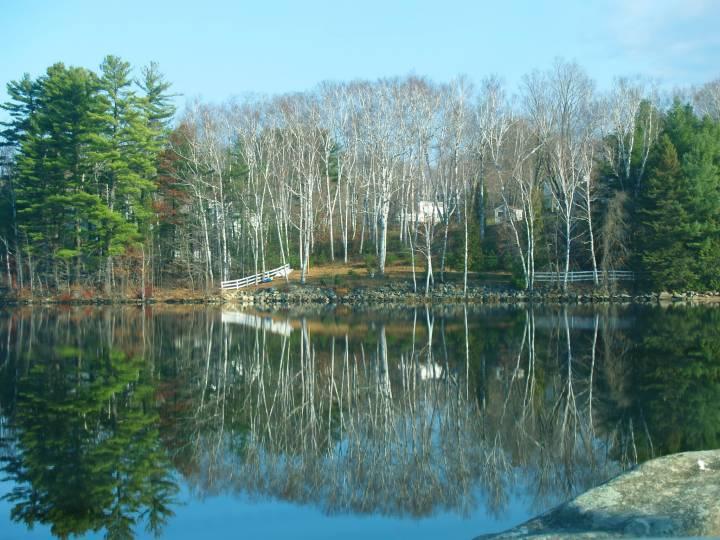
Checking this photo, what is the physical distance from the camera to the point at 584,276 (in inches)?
1766

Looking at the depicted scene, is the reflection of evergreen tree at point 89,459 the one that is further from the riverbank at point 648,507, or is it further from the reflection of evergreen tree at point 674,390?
the reflection of evergreen tree at point 674,390

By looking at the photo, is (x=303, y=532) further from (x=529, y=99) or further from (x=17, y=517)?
(x=529, y=99)

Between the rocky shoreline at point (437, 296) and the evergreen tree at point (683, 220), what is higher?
the evergreen tree at point (683, 220)

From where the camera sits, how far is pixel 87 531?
8094mm

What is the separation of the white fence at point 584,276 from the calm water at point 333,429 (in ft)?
62.7

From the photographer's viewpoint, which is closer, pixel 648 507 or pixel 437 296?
pixel 648 507

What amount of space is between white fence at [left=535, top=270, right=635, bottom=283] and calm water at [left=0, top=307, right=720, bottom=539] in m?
19.1

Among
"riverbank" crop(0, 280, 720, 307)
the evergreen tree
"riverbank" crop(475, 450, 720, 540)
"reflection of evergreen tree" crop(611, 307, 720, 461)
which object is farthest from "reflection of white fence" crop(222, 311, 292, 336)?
the evergreen tree

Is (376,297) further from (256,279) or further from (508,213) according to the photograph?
(508,213)

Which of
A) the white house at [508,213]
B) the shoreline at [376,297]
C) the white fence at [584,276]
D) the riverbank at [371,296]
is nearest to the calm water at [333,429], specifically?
the shoreline at [376,297]

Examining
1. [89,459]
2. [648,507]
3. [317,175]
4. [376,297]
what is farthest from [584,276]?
[648,507]

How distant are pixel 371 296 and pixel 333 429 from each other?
1259 inches

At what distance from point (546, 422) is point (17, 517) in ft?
26.3

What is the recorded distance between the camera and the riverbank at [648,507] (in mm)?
5773
